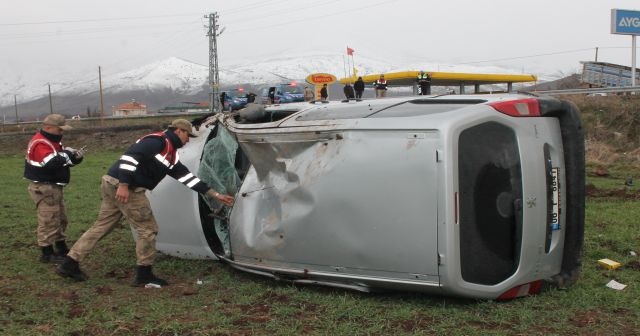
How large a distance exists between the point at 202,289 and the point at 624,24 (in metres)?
29.2

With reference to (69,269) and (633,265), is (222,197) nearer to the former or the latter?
(69,269)

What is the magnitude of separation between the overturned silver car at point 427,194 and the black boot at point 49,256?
2.37 metres

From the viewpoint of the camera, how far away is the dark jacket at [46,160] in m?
5.93

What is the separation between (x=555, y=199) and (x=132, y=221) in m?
3.24

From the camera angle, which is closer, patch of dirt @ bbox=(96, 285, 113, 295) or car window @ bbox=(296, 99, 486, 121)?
car window @ bbox=(296, 99, 486, 121)

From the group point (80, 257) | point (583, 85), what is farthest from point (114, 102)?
point (80, 257)

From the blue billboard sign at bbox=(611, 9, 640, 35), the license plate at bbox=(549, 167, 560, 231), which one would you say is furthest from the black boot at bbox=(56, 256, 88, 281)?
the blue billboard sign at bbox=(611, 9, 640, 35)

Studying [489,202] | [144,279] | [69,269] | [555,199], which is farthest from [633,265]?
[69,269]

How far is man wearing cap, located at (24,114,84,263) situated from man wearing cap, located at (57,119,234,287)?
2.86 ft

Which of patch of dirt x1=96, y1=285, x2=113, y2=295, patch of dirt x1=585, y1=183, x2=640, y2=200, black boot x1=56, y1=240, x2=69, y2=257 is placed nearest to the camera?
patch of dirt x1=96, y1=285, x2=113, y2=295

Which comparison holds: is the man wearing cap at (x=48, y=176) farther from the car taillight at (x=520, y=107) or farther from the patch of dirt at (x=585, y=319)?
the patch of dirt at (x=585, y=319)

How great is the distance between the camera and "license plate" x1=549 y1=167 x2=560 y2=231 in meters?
4.24

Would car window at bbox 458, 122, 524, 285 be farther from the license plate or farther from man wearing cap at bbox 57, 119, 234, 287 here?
man wearing cap at bbox 57, 119, 234, 287

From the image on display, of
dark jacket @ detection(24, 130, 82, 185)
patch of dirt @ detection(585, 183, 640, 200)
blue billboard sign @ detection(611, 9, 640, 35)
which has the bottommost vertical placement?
patch of dirt @ detection(585, 183, 640, 200)
